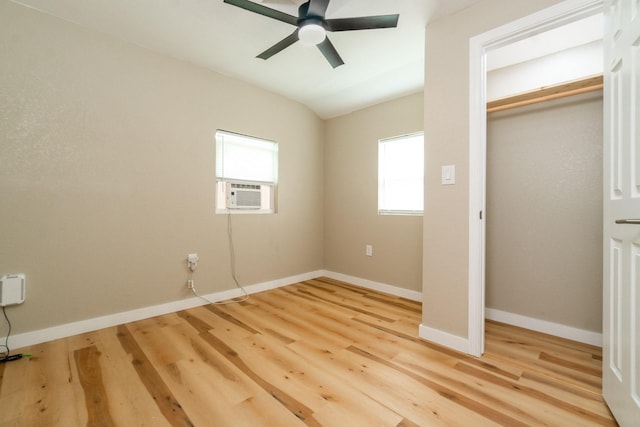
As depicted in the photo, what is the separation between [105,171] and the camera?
Result: 2.17m

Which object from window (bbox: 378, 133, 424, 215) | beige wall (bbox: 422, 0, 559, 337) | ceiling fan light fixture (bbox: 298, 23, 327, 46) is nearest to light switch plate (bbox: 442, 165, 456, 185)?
beige wall (bbox: 422, 0, 559, 337)

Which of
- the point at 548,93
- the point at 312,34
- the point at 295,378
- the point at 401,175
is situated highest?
the point at 312,34

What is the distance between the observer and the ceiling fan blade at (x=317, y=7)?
162 centimetres

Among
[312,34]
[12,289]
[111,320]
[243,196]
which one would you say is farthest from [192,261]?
[312,34]

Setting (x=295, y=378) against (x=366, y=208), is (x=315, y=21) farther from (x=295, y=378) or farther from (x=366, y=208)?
(x=295, y=378)

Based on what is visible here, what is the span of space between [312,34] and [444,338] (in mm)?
2369

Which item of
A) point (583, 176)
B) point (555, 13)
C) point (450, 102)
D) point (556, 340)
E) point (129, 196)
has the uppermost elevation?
point (555, 13)

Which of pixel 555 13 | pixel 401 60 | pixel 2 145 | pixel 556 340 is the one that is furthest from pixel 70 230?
pixel 556 340

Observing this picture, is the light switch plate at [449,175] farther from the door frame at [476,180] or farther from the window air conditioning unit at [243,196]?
the window air conditioning unit at [243,196]

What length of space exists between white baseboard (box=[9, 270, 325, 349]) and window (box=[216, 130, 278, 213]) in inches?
36.6

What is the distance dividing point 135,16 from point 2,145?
1296 millimetres

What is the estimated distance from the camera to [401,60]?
2523 millimetres

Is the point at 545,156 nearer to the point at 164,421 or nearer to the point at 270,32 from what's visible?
the point at 270,32

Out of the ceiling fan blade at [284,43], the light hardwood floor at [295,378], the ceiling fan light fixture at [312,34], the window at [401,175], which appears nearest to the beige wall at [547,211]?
the light hardwood floor at [295,378]
